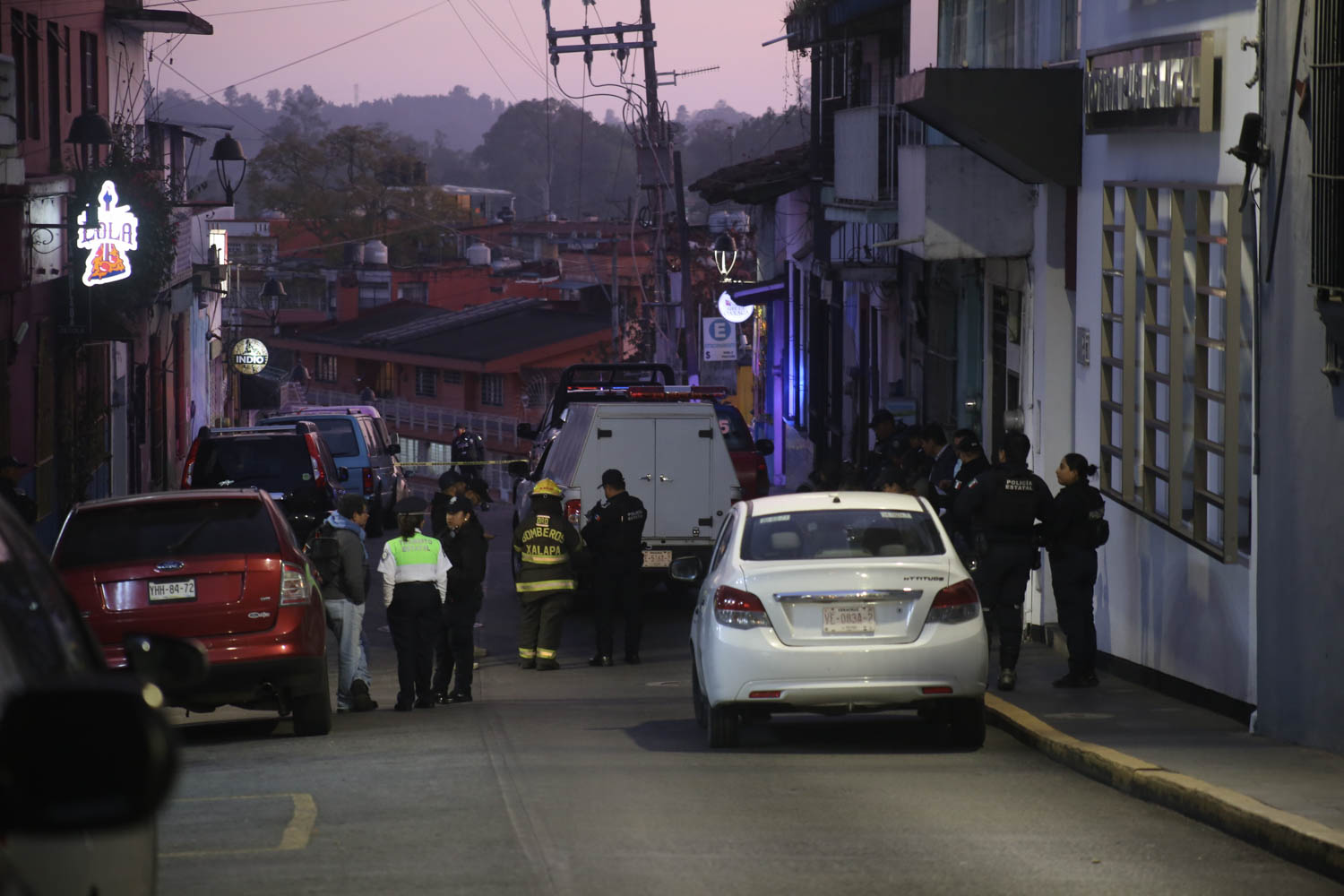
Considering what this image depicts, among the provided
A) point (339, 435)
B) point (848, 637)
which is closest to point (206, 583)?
point (848, 637)

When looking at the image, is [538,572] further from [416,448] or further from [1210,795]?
[416,448]

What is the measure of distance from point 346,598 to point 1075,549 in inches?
222

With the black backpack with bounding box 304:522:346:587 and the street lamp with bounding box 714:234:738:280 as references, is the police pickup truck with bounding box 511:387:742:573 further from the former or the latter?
the street lamp with bounding box 714:234:738:280

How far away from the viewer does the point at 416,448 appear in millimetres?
71312

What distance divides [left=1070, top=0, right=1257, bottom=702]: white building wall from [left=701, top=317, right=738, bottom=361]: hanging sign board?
27233 millimetres

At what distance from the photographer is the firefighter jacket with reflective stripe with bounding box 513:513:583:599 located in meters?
17.6

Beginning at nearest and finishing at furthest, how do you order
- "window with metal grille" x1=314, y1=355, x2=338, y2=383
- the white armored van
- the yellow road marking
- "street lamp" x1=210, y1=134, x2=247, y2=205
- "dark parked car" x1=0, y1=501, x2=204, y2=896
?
"dark parked car" x1=0, y1=501, x2=204, y2=896
the yellow road marking
the white armored van
"street lamp" x1=210, y1=134, x2=247, y2=205
"window with metal grille" x1=314, y1=355, x2=338, y2=383

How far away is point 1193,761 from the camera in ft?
34.0

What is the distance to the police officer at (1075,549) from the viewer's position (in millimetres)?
14234

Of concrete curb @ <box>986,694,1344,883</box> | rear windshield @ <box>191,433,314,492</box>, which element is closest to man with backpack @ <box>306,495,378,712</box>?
concrete curb @ <box>986,694,1344,883</box>

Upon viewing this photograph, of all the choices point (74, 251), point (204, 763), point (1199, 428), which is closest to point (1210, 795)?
point (1199, 428)

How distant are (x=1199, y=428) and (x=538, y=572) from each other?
6691 mm

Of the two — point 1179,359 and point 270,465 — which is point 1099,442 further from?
point 270,465

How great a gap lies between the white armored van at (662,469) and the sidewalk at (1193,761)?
Answer: 6.68 metres
